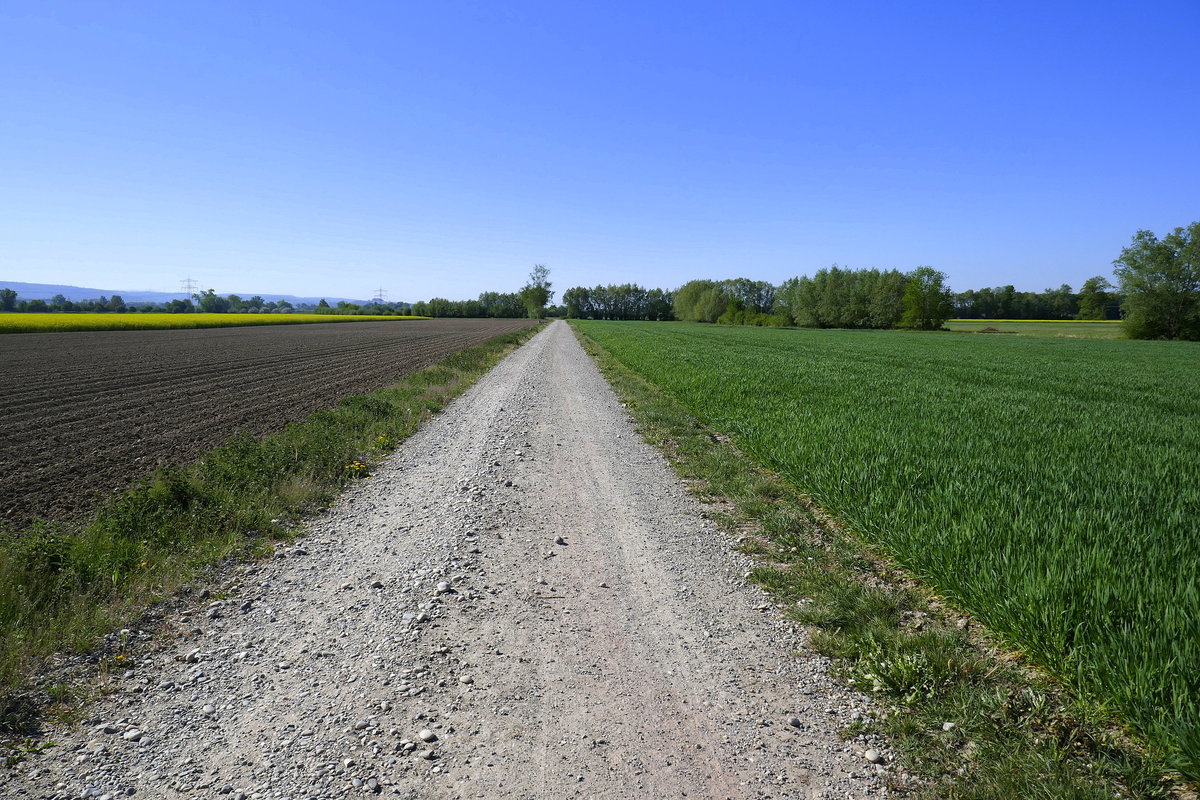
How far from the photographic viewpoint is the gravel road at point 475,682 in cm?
313

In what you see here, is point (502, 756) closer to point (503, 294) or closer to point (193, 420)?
point (193, 420)

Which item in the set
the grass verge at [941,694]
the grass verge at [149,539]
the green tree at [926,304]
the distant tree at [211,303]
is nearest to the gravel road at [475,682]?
the grass verge at [941,694]

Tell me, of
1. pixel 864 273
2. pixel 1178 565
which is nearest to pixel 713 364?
pixel 1178 565

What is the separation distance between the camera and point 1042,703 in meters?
3.51

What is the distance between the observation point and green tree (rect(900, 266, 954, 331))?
9831 cm

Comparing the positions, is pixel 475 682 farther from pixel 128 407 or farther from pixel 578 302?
pixel 578 302

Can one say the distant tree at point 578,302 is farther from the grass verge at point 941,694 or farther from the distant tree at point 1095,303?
the grass verge at point 941,694

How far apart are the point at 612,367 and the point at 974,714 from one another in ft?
82.1

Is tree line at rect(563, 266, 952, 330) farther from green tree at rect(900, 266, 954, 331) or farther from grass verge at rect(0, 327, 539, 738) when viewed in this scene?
grass verge at rect(0, 327, 539, 738)

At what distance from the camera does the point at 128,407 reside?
15.1 metres

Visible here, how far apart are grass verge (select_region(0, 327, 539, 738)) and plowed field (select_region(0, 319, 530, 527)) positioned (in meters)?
1.22

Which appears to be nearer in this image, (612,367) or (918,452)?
(918,452)

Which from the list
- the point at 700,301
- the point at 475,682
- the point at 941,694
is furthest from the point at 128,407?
the point at 700,301

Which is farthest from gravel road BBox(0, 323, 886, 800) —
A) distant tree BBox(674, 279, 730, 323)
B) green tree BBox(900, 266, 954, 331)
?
distant tree BBox(674, 279, 730, 323)
